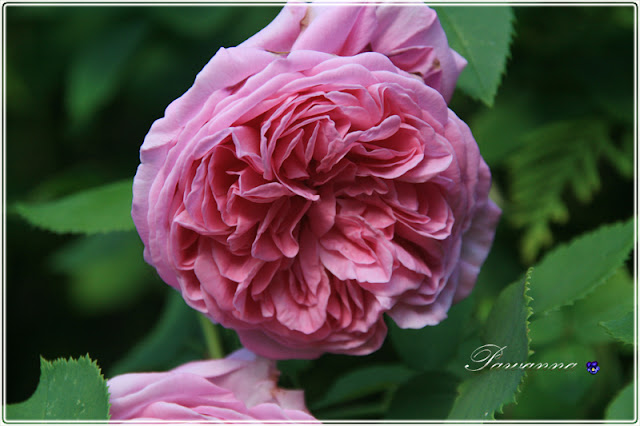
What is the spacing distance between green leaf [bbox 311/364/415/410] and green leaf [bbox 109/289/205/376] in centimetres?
20

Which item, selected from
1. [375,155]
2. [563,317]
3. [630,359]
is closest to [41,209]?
[375,155]

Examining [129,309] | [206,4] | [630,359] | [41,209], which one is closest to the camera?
[41,209]

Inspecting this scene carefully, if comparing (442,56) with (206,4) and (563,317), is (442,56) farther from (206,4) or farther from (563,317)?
(206,4)

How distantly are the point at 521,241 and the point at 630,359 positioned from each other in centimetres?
22

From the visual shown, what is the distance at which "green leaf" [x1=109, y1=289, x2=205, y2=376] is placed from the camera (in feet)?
2.95

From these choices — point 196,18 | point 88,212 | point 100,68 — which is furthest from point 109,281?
point 88,212

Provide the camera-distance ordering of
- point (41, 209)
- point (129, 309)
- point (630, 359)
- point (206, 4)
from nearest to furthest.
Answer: point (41, 209), point (630, 359), point (206, 4), point (129, 309)

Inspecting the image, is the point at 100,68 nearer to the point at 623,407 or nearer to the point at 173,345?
the point at 173,345

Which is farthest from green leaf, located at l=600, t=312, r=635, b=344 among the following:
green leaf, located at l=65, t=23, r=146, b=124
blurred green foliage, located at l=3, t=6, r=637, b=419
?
green leaf, located at l=65, t=23, r=146, b=124

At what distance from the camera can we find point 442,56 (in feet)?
1.85

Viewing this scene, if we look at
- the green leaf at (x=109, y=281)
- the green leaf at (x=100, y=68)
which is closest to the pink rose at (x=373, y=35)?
the green leaf at (x=100, y=68)

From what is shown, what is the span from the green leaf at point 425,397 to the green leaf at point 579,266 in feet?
0.37

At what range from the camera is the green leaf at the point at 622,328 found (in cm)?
54

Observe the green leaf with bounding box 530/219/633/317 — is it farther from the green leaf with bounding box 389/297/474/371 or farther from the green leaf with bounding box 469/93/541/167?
the green leaf with bounding box 469/93/541/167
